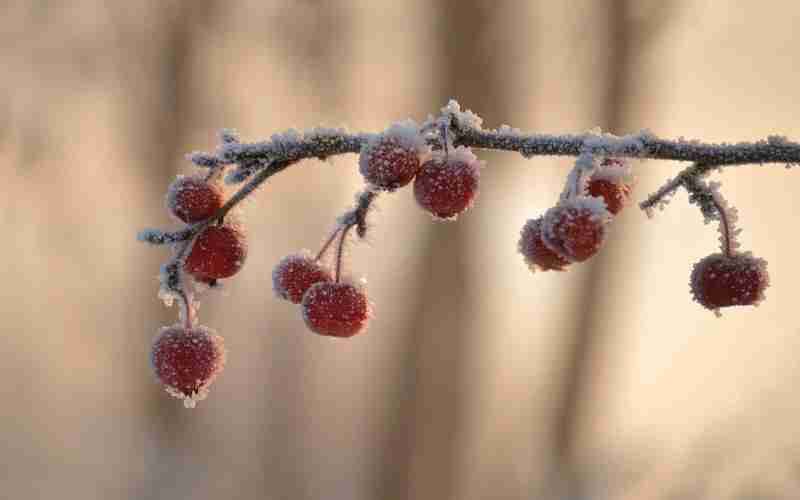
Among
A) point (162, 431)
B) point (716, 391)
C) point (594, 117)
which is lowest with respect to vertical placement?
point (162, 431)

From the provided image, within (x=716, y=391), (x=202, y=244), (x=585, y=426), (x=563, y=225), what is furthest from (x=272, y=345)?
(x=563, y=225)

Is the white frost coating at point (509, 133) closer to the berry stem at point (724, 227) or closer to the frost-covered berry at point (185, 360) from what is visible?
the berry stem at point (724, 227)

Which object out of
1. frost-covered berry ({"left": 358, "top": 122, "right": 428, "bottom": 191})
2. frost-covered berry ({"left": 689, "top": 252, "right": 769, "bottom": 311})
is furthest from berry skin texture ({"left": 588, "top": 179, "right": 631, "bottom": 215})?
frost-covered berry ({"left": 358, "top": 122, "right": 428, "bottom": 191})

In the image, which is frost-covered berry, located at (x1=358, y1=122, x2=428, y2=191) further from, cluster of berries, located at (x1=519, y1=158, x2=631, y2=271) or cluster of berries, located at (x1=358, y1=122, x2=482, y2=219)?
cluster of berries, located at (x1=519, y1=158, x2=631, y2=271)

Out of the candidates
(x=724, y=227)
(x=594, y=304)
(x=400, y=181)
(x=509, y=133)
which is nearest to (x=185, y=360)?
(x=400, y=181)

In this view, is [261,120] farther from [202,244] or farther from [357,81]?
[202,244]

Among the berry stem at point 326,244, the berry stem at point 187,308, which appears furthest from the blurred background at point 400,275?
the berry stem at point 187,308

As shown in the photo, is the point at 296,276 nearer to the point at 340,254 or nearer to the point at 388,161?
the point at 340,254
